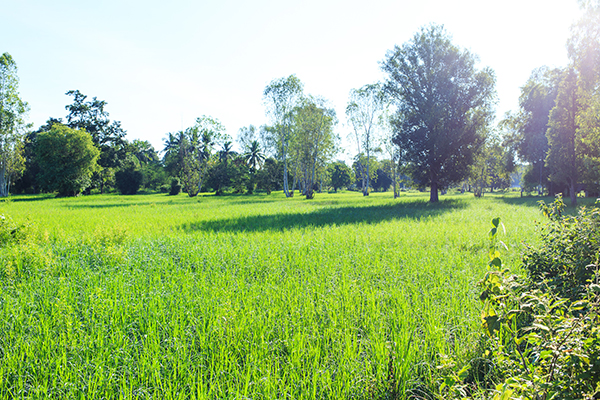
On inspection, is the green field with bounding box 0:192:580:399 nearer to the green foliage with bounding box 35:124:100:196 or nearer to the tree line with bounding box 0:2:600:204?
the tree line with bounding box 0:2:600:204

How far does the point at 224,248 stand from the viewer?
677 centimetres

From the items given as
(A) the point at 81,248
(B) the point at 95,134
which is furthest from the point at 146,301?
(B) the point at 95,134

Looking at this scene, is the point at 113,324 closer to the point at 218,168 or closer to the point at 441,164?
the point at 441,164

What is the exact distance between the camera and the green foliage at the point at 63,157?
36.7 meters

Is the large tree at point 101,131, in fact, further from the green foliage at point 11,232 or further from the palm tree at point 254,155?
the green foliage at point 11,232

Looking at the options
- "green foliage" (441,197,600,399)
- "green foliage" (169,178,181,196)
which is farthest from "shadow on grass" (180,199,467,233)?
"green foliage" (169,178,181,196)

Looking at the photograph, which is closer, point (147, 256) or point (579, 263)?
point (579, 263)

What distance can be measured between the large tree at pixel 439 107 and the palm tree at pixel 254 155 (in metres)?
47.8

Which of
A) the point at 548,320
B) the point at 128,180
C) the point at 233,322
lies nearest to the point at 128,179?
the point at 128,180

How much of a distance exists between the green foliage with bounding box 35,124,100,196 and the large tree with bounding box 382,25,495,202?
4075 centimetres

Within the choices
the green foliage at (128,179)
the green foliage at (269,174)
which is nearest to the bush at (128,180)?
the green foliage at (128,179)

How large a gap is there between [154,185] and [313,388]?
67.9 m

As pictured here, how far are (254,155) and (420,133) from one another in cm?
5066

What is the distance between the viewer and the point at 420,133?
2094 cm
